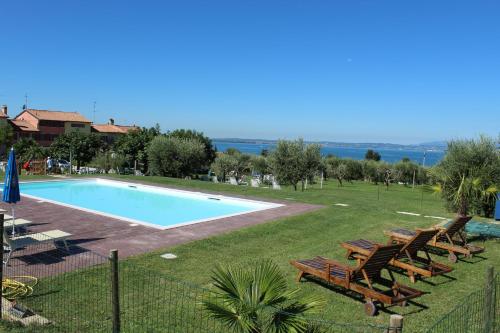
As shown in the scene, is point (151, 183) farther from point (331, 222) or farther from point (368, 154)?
point (368, 154)

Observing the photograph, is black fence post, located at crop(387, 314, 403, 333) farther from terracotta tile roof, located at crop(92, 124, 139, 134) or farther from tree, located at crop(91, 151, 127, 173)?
terracotta tile roof, located at crop(92, 124, 139, 134)

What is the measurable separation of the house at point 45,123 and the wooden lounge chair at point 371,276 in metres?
67.7

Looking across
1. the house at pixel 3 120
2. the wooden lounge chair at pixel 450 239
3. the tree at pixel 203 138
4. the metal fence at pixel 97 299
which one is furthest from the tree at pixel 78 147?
the wooden lounge chair at pixel 450 239

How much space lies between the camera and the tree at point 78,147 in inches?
1797

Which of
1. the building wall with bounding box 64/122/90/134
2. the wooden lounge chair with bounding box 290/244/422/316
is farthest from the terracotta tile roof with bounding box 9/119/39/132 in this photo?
the wooden lounge chair with bounding box 290/244/422/316

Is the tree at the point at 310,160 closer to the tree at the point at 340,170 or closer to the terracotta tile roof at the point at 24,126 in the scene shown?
the tree at the point at 340,170

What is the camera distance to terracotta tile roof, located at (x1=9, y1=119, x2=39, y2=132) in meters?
64.8

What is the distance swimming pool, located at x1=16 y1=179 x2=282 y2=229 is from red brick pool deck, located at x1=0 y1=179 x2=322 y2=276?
1546 millimetres

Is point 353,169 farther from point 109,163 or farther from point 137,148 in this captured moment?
point 109,163

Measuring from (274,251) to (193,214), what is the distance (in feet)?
24.6

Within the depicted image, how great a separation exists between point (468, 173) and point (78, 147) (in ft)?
141

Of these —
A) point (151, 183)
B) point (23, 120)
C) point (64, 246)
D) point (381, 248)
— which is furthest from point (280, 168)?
point (23, 120)

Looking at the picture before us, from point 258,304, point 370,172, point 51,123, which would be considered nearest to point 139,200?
point 258,304

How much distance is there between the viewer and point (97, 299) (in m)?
6.39
